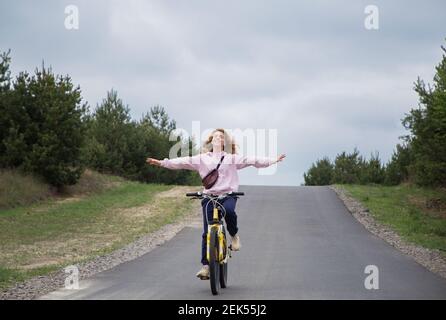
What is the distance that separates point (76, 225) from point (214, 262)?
50.5 feet

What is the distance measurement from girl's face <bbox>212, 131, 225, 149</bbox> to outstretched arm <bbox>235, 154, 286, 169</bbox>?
0.96ft

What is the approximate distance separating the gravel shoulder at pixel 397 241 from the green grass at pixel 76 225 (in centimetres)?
626

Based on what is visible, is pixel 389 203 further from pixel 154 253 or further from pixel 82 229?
pixel 154 253

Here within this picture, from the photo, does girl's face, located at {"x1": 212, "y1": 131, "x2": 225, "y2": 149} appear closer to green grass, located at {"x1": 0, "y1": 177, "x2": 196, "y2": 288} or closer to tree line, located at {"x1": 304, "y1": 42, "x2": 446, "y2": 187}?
green grass, located at {"x1": 0, "y1": 177, "x2": 196, "y2": 288}

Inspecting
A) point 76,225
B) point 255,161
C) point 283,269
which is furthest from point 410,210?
point 255,161

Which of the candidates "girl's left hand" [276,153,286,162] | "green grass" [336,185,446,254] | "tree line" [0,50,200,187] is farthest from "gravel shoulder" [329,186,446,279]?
"tree line" [0,50,200,187]

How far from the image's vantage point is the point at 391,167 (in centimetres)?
4384

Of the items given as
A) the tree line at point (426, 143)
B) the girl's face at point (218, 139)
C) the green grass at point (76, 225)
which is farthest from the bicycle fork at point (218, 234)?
the tree line at point (426, 143)

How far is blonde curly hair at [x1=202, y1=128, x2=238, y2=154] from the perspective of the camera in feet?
34.9

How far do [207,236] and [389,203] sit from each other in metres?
20.5

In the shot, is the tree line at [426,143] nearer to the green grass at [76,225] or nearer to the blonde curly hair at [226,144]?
the green grass at [76,225]

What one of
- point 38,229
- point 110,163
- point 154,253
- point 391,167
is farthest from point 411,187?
point 154,253

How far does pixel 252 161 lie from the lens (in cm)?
1060
